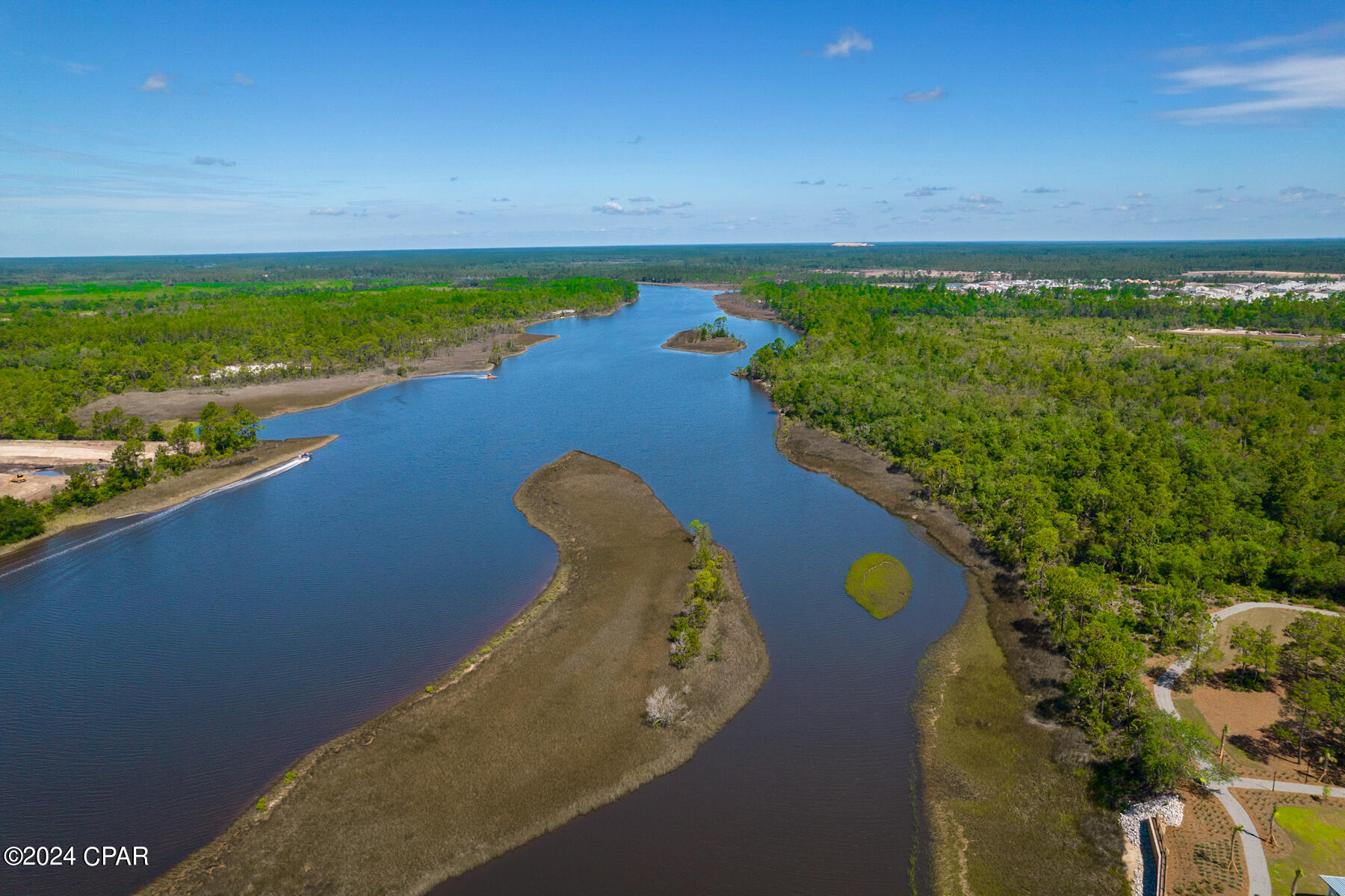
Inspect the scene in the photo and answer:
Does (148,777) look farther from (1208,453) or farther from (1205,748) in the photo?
(1208,453)

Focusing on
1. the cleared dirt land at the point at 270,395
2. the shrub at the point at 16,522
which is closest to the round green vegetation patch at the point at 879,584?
the shrub at the point at 16,522

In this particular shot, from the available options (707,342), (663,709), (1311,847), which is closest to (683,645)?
(663,709)

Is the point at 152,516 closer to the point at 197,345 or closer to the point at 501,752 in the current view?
the point at 501,752

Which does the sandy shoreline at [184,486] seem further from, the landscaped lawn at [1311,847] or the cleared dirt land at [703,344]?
the landscaped lawn at [1311,847]

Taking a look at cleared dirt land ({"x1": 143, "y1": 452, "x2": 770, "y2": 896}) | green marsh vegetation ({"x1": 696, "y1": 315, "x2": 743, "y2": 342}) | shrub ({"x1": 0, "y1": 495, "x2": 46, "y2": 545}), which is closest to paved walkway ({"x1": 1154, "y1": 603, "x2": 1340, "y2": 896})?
cleared dirt land ({"x1": 143, "y1": 452, "x2": 770, "y2": 896})

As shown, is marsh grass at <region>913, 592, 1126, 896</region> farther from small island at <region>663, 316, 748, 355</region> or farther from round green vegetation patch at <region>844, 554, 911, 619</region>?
small island at <region>663, 316, 748, 355</region>

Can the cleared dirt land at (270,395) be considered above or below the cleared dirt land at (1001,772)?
above
